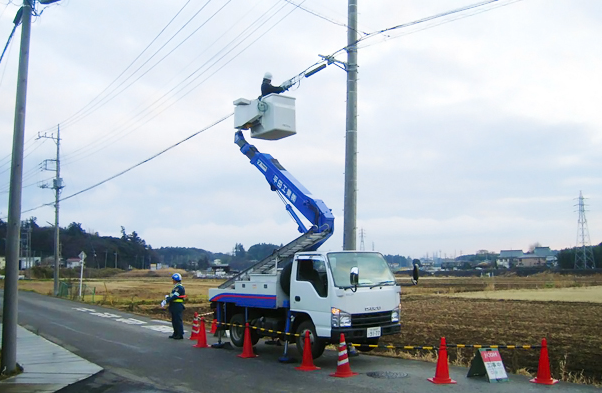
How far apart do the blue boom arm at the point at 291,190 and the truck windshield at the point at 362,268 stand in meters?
1.52

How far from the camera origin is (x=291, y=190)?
45.0 ft

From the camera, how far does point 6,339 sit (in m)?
10.7

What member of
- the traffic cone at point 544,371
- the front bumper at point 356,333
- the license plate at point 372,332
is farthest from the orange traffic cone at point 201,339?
the traffic cone at point 544,371

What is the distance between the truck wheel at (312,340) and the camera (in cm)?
1120

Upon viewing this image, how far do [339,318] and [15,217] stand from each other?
21.8ft

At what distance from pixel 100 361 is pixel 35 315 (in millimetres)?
14245

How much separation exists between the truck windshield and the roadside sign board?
2.53m

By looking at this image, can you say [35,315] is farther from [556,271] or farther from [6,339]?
[556,271]

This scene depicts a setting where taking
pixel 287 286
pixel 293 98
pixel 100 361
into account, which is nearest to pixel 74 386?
pixel 100 361

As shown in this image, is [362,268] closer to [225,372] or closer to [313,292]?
[313,292]

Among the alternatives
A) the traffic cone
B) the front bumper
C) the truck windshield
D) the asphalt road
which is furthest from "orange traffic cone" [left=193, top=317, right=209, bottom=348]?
the traffic cone

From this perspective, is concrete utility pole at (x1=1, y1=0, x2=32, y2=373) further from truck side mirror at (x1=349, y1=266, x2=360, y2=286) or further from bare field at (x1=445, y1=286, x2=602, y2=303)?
bare field at (x1=445, y1=286, x2=602, y2=303)

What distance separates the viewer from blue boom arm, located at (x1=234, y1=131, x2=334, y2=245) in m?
13.2

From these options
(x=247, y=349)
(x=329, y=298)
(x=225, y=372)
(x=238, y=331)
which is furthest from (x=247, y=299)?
(x=329, y=298)
